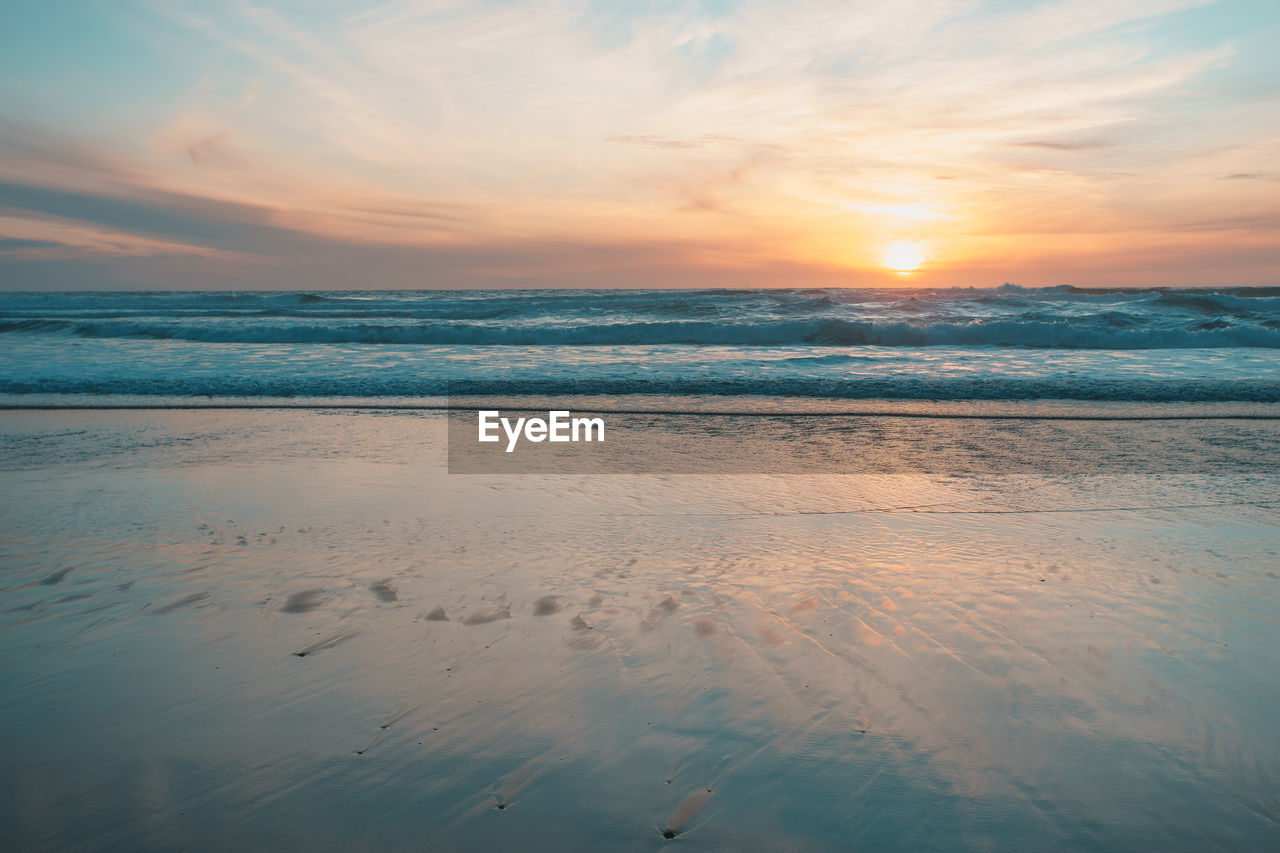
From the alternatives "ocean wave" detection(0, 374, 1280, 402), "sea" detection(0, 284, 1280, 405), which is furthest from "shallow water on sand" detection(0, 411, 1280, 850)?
"sea" detection(0, 284, 1280, 405)

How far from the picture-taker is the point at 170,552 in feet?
→ 13.0

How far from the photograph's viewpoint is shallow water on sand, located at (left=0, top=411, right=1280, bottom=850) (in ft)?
6.49

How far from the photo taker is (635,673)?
2.71m

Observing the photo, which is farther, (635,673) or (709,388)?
(709,388)

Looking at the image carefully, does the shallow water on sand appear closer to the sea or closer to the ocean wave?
the ocean wave

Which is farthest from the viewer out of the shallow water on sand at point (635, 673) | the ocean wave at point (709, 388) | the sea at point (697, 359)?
the sea at point (697, 359)

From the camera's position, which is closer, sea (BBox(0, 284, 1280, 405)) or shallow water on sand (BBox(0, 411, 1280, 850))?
shallow water on sand (BBox(0, 411, 1280, 850))

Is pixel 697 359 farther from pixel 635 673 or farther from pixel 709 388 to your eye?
pixel 635 673

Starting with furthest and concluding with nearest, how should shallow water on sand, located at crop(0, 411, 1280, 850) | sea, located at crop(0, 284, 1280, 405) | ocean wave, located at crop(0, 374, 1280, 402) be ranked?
sea, located at crop(0, 284, 1280, 405)
ocean wave, located at crop(0, 374, 1280, 402)
shallow water on sand, located at crop(0, 411, 1280, 850)

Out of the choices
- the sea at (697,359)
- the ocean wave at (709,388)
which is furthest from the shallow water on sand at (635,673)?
the sea at (697,359)

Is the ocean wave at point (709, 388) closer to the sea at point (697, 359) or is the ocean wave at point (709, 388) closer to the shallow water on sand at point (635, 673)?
the sea at point (697, 359)

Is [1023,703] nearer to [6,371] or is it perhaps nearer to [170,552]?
[170,552]

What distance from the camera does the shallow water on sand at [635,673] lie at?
1979 millimetres

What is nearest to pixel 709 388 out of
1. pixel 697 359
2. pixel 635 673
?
pixel 697 359
